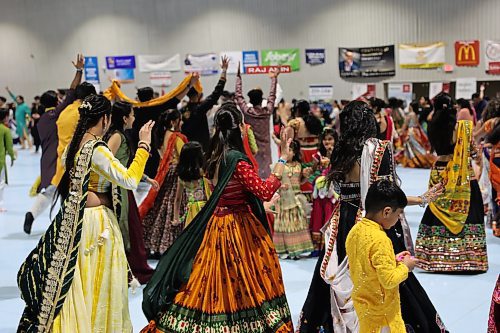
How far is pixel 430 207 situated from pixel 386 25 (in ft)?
40.8

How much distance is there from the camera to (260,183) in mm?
3676

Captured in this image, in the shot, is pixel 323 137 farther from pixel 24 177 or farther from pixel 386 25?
pixel 386 25

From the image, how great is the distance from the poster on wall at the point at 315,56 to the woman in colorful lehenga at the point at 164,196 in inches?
494

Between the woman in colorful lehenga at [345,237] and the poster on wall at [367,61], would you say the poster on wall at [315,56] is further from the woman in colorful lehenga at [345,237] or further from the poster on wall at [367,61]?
the woman in colorful lehenga at [345,237]

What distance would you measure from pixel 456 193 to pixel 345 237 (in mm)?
2289

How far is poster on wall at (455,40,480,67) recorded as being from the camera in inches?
634

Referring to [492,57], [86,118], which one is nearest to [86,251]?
[86,118]

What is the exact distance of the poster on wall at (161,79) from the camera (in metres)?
19.6

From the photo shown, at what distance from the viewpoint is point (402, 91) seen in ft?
55.9

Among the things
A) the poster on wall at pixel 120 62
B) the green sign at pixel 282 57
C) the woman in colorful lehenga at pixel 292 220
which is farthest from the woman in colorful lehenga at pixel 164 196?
the poster on wall at pixel 120 62

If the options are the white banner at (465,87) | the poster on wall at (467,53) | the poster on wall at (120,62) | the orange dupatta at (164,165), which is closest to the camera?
the orange dupatta at (164,165)

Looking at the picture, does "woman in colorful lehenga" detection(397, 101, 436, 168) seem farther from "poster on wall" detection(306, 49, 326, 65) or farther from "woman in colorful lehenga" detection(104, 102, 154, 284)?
"woman in colorful lehenga" detection(104, 102, 154, 284)

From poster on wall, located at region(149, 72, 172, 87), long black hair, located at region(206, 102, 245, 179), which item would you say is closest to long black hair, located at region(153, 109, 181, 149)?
long black hair, located at region(206, 102, 245, 179)

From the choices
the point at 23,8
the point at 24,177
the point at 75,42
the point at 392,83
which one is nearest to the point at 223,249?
the point at 24,177
